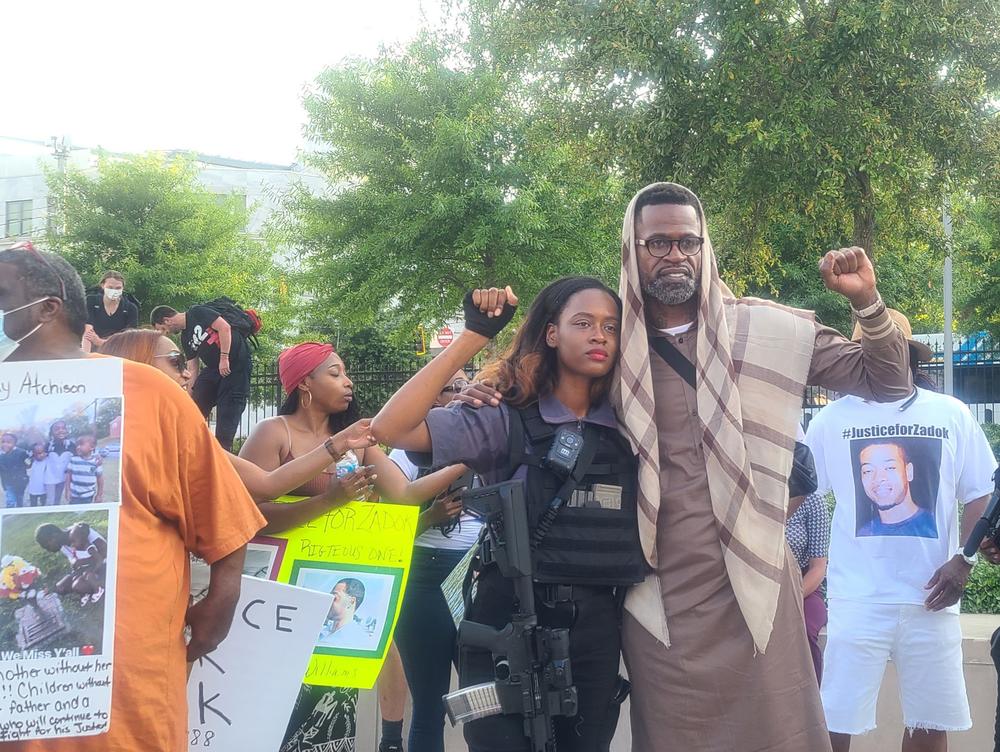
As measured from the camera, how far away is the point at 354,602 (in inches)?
148

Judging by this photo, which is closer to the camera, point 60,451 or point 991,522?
point 60,451

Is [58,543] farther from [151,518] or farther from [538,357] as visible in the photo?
[538,357]

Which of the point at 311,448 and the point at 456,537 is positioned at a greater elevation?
the point at 311,448

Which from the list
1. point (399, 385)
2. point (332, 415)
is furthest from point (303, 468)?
point (399, 385)

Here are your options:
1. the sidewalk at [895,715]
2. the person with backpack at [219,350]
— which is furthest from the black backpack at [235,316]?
the sidewalk at [895,715]

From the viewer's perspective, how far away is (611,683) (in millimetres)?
3002

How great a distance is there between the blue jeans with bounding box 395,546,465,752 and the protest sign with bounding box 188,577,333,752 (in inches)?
41.3

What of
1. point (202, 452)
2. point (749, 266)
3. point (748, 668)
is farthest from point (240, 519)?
point (749, 266)

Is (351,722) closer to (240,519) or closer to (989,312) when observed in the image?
(240,519)

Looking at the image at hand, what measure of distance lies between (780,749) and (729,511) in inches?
25.9

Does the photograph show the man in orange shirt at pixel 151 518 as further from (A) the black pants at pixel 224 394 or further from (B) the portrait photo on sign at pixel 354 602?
(A) the black pants at pixel 224 394

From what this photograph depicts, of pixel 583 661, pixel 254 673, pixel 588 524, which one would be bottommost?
pixel 254 673

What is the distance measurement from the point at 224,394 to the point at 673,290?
613 cm

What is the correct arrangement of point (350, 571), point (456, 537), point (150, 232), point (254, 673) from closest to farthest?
point (254, 673) → point (350, 571) → point (456, 537) → point (150, 232)
